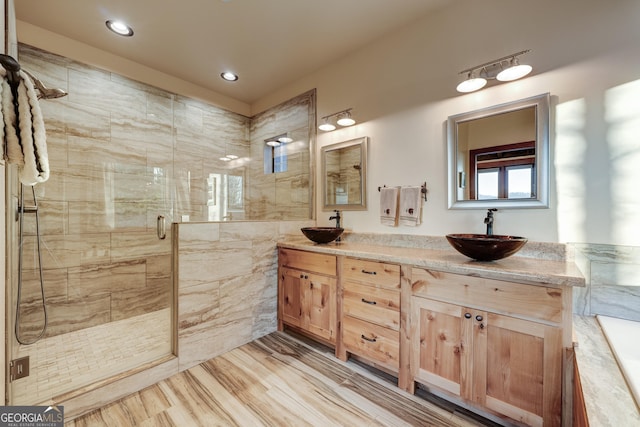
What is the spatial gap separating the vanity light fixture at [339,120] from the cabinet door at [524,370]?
2039mm

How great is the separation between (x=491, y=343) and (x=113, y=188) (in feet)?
11.2

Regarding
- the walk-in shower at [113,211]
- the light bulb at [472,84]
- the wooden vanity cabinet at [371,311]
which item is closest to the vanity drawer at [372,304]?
the wooden vanity cabinet at [371,311]

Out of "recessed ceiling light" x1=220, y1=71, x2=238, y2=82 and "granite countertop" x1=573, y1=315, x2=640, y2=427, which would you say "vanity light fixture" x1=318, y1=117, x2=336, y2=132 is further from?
"granite countertop" x1=573, y1=315, x2=640, y2=427

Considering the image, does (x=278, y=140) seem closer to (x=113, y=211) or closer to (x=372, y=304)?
(x=113, y=211)

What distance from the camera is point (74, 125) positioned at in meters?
2.40

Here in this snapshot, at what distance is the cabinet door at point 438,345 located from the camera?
1.48 meters

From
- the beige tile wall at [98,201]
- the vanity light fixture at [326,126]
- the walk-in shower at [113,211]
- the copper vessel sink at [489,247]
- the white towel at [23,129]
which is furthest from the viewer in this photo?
the vanity light fixture at [326,126]

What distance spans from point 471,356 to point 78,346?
9.87 ft

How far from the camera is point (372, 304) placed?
1.85 meters

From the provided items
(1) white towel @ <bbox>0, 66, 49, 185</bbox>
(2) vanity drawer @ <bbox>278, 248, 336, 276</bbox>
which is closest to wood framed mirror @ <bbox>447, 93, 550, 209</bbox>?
(2) vanity drawer @ <bbox>278, 248, 336, 276</bbox>

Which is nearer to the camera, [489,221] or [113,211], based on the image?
[489,221]

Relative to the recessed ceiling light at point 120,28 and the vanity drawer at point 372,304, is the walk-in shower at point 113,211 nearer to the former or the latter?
the recessed ceiling light at point 120,28

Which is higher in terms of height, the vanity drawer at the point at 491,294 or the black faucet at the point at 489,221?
the black faucet at the point at 489,221

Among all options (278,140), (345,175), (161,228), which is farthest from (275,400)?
(278,140)
